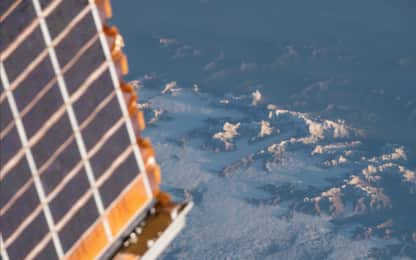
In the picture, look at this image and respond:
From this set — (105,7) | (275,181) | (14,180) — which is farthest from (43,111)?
(275,181)

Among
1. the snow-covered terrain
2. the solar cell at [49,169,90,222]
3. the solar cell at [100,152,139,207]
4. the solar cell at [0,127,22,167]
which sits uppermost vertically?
the solar cell at [0,127,22,167]

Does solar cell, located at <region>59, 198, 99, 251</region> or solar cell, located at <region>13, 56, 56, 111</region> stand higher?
solar cell, located at <region>13, 56, 56, 111</region>

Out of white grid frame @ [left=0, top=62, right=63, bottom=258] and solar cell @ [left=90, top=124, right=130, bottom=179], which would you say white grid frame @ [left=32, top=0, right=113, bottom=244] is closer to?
solar cell @ [left=90, top=124, right=130, bottom=179]

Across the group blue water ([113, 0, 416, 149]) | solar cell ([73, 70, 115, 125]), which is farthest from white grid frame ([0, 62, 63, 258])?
blue water ([113, 0, 416, 149])

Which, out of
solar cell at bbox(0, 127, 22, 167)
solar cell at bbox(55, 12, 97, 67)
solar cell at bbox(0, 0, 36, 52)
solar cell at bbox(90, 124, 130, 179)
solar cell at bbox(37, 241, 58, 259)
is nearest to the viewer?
solar cell at bbox(0, 0, 36, 52)

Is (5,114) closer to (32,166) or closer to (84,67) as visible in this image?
(32,166)

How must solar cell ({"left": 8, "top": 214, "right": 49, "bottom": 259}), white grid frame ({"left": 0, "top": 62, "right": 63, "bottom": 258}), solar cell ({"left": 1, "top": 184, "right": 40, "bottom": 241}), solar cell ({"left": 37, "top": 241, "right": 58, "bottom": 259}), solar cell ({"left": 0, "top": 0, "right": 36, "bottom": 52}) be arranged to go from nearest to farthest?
solar cell ({"left": 0, "top": 0, "right": 36, "bottom": 52}) < white grid frame ({"left": 0, "top": 62, "right": 63, "bottom": 258}) < solar cell ({"left": 1, "top": 184, "right": 40, "bottom": 241}) < solar cell ({"left": 8, "top": 214, "right": 49, "bottom": 259}) < solar cell ({"left": 37, "top": 241, "right": 58, "bottom": 259})
